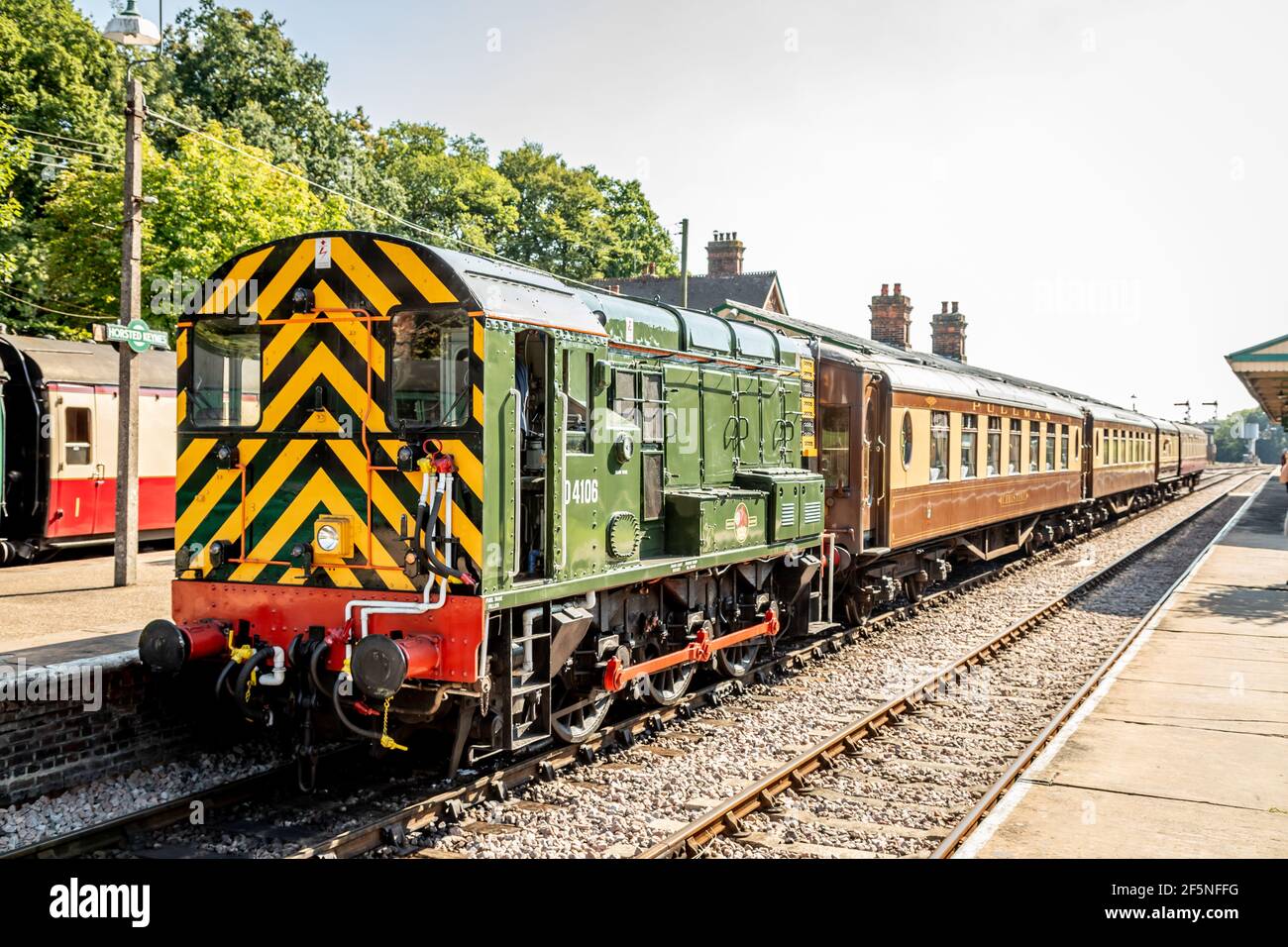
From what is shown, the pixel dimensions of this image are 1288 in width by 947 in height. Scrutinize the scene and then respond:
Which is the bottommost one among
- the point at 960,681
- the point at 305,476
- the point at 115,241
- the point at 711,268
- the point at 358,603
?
the point at 960,681

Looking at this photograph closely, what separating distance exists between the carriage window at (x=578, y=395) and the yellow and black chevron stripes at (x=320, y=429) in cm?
100

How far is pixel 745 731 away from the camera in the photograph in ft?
28.5

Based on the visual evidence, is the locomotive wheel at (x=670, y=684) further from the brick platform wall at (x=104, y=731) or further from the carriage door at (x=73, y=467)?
the carriage door at (x=73, y=467)

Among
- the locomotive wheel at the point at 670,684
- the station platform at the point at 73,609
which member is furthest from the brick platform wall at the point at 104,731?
the locomotive wheel at the point at 670,684

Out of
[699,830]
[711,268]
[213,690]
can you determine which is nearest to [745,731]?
[699,830]

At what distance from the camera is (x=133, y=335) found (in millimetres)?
11695

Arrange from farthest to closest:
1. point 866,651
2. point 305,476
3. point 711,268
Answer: point 711,268 < point 866,651 < point 305,476

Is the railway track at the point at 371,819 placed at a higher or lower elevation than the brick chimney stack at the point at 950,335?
lower

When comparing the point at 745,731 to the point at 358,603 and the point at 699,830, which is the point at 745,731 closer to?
the point at 699,830

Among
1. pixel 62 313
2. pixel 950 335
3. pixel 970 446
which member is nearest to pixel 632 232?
pixel 950 335

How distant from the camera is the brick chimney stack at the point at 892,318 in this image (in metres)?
35.3

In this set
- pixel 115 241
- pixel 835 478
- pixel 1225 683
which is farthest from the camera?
pixel 115 241

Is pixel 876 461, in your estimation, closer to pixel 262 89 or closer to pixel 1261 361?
pixel 1261 361
